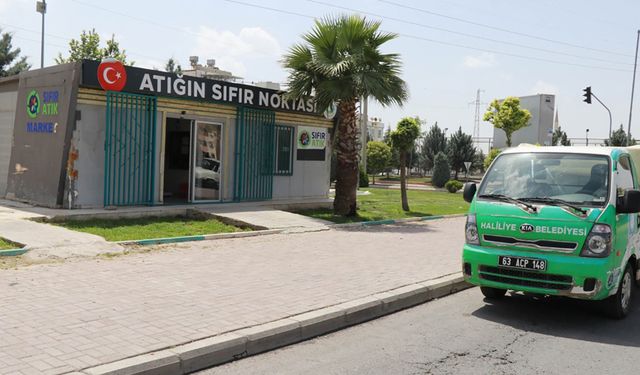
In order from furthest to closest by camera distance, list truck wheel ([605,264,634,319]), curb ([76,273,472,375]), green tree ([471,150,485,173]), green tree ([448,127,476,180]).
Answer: green tree ([471,150,485,173]) → green tree ([448,127,476,180]) → truck wheel ([605,264,634,319]) → curb ([76,273,472,375])

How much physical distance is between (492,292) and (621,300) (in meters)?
1.54

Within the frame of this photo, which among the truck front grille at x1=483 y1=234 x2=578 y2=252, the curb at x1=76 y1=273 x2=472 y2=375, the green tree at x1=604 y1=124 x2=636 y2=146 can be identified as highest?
the green tree at x1=604 y1=124 x2=636 y2=146

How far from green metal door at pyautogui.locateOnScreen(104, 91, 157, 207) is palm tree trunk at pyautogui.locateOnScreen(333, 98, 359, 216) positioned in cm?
499

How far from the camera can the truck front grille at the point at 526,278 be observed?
6.38 metres

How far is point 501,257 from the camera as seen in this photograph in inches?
263

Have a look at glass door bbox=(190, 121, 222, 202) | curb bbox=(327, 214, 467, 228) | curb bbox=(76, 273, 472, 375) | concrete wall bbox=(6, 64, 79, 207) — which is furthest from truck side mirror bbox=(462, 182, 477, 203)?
glass door bbox=(190, 121, 222, 202)

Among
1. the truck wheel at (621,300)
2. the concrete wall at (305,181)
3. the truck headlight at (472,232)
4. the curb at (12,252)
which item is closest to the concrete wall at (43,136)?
the curb at (12,252)

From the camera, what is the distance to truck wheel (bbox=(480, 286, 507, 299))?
7.65 meters

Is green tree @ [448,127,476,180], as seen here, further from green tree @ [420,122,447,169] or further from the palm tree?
the palm tree

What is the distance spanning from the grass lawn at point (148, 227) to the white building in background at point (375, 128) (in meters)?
62.5

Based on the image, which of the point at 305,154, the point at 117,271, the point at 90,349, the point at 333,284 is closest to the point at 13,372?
the point at 90,349

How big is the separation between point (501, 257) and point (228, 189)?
10.3m

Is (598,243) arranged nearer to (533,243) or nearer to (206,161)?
(533,243)

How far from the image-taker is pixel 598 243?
6.35 m
